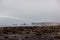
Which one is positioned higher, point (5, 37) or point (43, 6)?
point (43, 6)

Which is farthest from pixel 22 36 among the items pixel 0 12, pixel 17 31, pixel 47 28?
pixel 0 12

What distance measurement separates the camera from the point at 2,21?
0.94 meters

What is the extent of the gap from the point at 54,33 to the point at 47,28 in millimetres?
76

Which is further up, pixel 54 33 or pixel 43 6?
pixel 43 6

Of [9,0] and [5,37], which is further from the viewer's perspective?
[9,0]

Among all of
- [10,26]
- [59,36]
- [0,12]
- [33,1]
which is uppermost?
[33,1]

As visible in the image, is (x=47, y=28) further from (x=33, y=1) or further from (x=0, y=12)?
(x=0, y=12)

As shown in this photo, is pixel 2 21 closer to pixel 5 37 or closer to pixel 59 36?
pixel 5 37

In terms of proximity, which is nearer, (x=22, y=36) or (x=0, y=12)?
(x=22, y=36)

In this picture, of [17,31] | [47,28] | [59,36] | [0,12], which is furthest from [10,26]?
[59,36]

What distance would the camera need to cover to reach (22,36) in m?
0.86

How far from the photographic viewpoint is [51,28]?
35.7 inches

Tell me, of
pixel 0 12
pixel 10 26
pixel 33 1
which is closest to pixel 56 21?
pixel 33 1

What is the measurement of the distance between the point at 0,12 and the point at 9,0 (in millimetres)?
155
